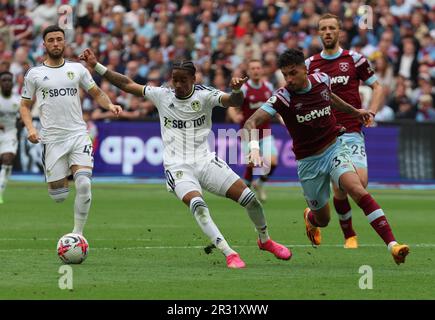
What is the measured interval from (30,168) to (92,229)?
1249 centimetres

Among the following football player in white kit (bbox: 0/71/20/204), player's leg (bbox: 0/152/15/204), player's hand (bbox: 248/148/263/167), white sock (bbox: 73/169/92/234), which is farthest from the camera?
football player in white kit (bbox: 0/71/20/204)

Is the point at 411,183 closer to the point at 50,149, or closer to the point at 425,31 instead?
the point at 425,31

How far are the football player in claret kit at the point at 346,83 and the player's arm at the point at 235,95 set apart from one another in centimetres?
246

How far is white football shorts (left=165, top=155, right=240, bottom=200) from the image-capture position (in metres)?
12.9

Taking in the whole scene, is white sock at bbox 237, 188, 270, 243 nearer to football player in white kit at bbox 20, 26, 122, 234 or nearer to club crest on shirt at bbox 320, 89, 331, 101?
club crest on shirt at bbox 320, 89, 331, 101

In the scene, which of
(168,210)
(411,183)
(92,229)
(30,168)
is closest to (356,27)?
(411,183)

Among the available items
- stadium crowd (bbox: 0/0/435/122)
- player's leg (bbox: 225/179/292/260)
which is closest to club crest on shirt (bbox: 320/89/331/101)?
player's leg (bbox: 225/179/292/260)

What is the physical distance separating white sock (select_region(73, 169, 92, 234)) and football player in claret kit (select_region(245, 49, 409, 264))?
2625 mm

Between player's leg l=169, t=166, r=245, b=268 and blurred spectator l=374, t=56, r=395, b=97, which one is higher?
blurred spectator l=374, t=56, r=395, b=97

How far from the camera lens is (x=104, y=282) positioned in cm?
1119

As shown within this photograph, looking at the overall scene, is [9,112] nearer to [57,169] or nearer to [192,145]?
[57,169]

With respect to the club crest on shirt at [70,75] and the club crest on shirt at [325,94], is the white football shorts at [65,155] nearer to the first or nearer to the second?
the club crest on shirt at [70,75]

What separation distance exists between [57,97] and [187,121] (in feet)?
7.32
